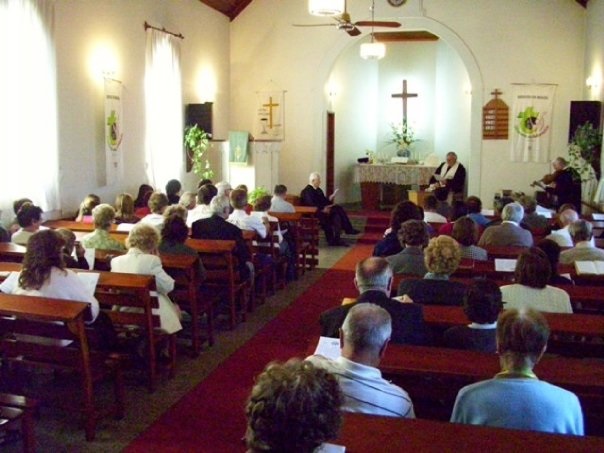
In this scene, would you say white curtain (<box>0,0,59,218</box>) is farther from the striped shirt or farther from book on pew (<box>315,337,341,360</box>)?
the striped shirt

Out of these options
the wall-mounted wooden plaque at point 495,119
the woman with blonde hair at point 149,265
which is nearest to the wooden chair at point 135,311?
the woman with blonde hair at point 149,265

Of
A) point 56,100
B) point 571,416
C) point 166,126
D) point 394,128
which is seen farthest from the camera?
point 394,128

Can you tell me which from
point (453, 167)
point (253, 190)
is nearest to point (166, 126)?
point (253, 190)

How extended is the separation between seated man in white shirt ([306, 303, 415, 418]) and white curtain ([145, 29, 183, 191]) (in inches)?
322

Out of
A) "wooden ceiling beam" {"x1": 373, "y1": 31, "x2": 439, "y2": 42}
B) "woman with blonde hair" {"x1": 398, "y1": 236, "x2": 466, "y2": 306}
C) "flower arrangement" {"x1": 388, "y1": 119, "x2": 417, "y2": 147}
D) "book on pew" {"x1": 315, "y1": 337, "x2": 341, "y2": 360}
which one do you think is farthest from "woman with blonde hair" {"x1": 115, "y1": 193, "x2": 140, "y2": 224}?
"flower arrangement" {"x1": 388, "y1": 119, "x2": 417, "y2": 147}

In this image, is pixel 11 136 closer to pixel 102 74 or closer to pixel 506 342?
pixel 102 74

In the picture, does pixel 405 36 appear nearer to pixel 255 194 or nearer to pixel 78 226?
pixel 255 194

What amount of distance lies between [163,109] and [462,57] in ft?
17.5

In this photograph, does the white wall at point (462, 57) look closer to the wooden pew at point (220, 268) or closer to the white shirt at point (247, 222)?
the white shirt at point (247, 222)

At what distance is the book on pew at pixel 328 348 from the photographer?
10.1ft

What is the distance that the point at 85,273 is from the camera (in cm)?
428

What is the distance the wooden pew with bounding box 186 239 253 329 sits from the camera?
5918 millimetres

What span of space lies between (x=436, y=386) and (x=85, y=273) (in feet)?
7.55

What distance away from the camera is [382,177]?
1420 centimetres
